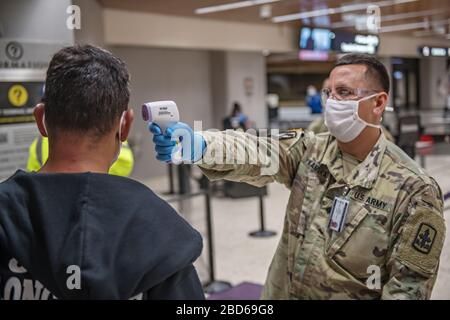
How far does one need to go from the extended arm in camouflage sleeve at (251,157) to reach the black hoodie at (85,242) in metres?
0.57

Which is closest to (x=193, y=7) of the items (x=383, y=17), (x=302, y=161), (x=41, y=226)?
(x=383, y=17)

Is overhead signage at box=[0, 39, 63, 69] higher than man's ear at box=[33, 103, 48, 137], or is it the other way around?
overhead signage at box=[0, 39, 63, 69]

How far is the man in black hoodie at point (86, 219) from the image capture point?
85cm

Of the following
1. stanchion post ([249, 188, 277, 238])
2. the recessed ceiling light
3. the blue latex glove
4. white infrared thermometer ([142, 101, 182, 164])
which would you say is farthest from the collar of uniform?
the recessed ceiling light

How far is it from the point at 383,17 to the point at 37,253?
2534mm

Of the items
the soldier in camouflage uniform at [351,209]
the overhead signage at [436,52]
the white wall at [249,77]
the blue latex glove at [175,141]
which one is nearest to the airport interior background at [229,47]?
the overhead signage at [436,52]

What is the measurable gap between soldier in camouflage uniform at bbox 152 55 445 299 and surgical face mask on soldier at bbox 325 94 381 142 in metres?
0.03

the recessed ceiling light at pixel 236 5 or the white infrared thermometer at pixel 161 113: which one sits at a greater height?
the recessed ceiling light at pixel 236 5

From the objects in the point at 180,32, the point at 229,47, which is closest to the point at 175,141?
the point at 180,32

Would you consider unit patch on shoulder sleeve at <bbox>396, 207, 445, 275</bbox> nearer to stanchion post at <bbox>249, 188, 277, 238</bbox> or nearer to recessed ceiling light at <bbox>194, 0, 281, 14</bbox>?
stanchion post at <bbox>249, 188, 277, 238</bbox>

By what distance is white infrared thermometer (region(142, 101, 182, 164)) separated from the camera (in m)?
1.22

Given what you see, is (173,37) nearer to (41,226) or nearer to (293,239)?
(293,239)

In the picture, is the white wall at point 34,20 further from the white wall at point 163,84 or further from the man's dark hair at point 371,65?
the man's dark hair at point 371,65

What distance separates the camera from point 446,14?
2.69 m
